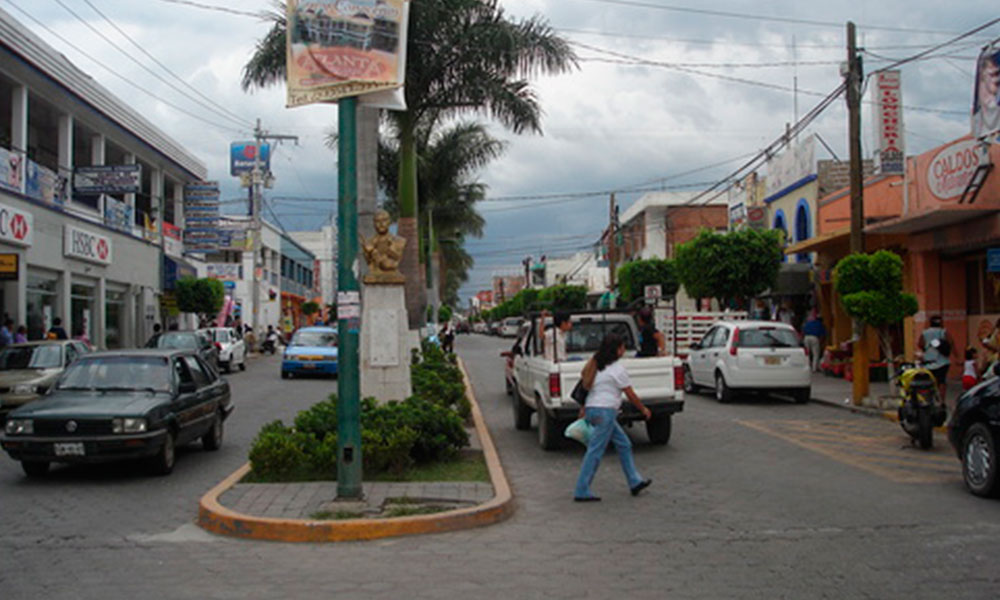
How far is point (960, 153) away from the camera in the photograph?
19531 mm

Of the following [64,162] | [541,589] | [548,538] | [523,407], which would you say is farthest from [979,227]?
[64,162]

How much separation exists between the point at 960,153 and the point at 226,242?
107 ft

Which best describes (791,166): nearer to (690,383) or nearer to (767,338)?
(690,383)

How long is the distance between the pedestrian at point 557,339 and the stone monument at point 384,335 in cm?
329

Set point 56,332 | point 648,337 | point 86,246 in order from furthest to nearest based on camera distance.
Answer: point 86,246 → point 56,332 → point 648,337

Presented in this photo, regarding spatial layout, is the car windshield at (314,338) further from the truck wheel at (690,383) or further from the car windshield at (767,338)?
the car windshield at (767,338)

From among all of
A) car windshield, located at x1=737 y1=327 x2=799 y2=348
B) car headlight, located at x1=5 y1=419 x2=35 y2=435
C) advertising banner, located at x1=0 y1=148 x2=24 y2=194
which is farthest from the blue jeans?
advertising banner, located at x1=0 y1=148 x2=24 y2=194

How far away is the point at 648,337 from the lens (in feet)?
43.3

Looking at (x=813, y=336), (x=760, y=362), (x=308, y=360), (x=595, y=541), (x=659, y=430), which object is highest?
(x=813, y=336)

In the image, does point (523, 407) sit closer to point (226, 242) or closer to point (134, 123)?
point (134, 123)

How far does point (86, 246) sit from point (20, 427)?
21798mm

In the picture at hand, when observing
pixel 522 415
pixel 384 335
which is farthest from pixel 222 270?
pixel 522 415

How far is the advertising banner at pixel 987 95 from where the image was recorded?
1566cm

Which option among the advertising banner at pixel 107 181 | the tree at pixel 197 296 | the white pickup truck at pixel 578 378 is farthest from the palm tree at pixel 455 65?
the tree at pixel 197 296
